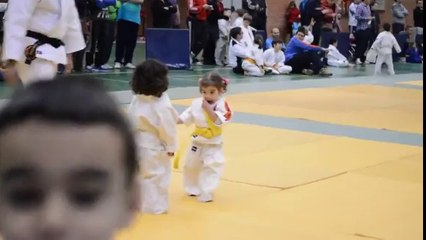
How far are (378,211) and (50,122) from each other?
531cm

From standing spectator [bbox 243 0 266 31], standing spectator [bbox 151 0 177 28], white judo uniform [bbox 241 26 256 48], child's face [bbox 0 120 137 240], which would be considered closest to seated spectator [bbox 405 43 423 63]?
standing spectator [bbox 243 0 266 31]

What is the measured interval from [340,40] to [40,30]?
21322 mm

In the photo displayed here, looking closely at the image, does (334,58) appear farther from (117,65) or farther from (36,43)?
(36,43)

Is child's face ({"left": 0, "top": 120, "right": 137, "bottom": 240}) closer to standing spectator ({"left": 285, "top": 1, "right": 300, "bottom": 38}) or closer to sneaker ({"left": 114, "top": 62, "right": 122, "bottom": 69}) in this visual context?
sneaker ({"left": 114, "top": 62, "right": 122, "bottom": 69})

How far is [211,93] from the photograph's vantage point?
21.0 ft

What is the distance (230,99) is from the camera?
13.6 meters

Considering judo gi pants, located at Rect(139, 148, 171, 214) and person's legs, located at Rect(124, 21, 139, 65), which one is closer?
judo gi pants, located at Rect(139, 148, 171, 214)

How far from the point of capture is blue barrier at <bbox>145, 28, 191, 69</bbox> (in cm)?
1888

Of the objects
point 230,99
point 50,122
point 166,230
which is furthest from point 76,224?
point 230,99

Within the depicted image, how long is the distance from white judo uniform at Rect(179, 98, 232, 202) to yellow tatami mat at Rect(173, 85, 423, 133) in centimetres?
515

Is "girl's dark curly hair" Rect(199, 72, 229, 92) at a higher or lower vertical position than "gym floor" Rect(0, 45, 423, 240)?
higher

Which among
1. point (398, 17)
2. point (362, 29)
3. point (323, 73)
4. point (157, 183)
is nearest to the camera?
point (157, 183)

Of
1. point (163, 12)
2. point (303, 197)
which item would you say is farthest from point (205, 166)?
point (163, 12)

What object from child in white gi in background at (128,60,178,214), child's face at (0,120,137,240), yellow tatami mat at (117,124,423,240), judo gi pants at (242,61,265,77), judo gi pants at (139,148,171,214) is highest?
child's face at (0,120,137,240)
